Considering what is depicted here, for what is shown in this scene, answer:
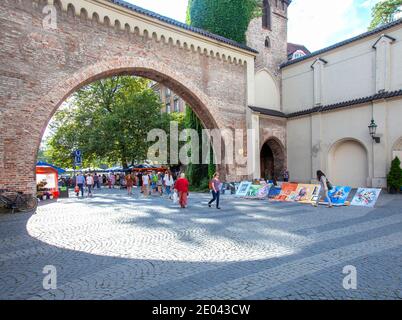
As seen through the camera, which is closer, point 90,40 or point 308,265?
point 308,265

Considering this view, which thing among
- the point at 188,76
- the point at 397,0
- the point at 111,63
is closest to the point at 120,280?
the point at 111,63

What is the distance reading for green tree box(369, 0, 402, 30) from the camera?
79.7ft

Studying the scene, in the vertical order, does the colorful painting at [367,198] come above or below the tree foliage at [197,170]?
below

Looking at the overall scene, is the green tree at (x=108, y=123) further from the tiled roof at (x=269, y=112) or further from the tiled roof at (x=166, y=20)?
the tiled roof at (x=166, y=20)

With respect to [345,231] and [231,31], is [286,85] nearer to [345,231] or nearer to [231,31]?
[231,31]

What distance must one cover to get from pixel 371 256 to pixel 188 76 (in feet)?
45.4

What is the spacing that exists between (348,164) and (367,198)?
7.79 m

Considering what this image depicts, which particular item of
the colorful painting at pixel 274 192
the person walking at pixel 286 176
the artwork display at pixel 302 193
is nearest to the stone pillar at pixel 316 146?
the person walking at pixel 286 176

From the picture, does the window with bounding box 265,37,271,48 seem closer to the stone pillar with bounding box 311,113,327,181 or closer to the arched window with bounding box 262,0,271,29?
the arched window with bounding box 262,0,271,29

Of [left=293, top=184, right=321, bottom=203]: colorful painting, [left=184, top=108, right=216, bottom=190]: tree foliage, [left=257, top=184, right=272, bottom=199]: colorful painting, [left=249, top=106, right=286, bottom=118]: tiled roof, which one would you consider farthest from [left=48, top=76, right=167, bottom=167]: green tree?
[left=293, top=184, right=321, bottom=203]: colorful painting

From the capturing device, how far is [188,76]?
17.1 m

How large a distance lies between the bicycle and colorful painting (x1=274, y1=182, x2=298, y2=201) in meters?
11.1

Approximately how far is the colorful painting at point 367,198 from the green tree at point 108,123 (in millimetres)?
21218

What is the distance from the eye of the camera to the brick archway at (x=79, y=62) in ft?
37.6
